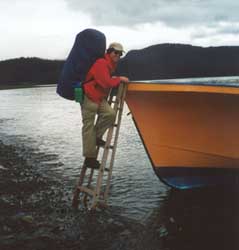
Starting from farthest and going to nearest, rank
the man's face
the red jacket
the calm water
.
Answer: the man's face
the red jacket
the calm water

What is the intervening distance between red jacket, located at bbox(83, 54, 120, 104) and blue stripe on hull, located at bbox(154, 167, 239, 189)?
6.40 feet

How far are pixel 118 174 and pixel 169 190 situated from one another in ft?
5.88

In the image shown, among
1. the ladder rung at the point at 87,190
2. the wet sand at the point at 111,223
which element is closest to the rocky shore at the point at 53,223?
the wet sand at the point at 111,223

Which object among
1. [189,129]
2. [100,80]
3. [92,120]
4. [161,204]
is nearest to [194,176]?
[161,204]

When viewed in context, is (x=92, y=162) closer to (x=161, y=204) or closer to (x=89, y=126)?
(x=89, y=126)

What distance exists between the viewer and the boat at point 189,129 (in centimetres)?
695

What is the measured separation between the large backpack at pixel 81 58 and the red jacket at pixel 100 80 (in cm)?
15

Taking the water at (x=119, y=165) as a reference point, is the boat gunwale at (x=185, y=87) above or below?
above

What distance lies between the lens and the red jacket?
6297 millimetres

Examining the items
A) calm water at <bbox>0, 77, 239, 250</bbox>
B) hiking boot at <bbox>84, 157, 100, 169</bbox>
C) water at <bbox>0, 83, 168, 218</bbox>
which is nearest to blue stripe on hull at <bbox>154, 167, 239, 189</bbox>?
calm water at <bbox>0, 77, 239, 250</bbox>

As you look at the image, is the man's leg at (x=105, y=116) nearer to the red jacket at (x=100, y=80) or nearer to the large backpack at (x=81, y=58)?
the red jacket at (x=100, y=80)

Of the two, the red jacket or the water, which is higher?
the red jacket

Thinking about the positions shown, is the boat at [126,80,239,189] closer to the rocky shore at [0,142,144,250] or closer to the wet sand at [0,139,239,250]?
the wet sand at [0,139,239,250]

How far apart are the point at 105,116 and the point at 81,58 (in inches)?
37.6
